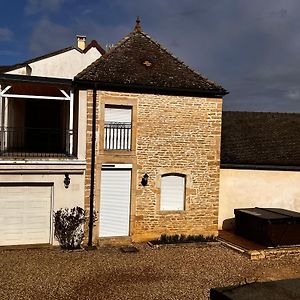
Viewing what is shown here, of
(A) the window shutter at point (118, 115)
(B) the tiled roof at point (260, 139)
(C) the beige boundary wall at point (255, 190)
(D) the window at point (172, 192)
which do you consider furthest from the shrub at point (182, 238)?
(A) the window shutter at point (118, 115)

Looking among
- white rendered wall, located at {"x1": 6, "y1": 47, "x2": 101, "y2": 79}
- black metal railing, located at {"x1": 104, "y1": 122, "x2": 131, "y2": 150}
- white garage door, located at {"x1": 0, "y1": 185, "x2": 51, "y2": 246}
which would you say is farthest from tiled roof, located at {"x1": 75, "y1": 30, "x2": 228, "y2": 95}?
white garage door, located at {"x1": 0, "y1": 185, "x2": 51, "y2": 246}

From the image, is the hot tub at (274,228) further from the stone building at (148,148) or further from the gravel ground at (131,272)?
the stone building at (148,148)

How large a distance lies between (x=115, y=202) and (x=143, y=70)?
5.12m

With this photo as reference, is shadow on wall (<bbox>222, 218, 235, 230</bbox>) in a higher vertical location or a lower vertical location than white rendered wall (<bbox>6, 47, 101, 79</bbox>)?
lower

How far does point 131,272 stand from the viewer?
38.7ft

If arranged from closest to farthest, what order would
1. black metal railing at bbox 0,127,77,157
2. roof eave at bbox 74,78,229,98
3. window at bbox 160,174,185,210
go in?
roof eave at bbox 74,78,229,98 → window at bbox 160,174,185,210 → black metal railing at bbox 0,127,77,157

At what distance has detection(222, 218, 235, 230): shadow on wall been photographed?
1828 centimetres

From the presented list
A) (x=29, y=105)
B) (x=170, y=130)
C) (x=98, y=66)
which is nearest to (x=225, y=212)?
(x=170, y=130)

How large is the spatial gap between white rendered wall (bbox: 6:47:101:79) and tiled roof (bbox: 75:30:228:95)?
2.46 m

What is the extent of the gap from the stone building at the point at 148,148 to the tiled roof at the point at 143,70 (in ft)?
0.13

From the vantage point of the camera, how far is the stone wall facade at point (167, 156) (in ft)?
48.4

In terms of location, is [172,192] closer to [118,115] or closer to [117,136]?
[117,136]

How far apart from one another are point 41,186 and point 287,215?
29.8 feet

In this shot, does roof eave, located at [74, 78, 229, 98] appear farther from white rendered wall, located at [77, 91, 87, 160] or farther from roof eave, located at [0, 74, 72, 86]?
roof eave, located at [0, 74, 72, 86]
